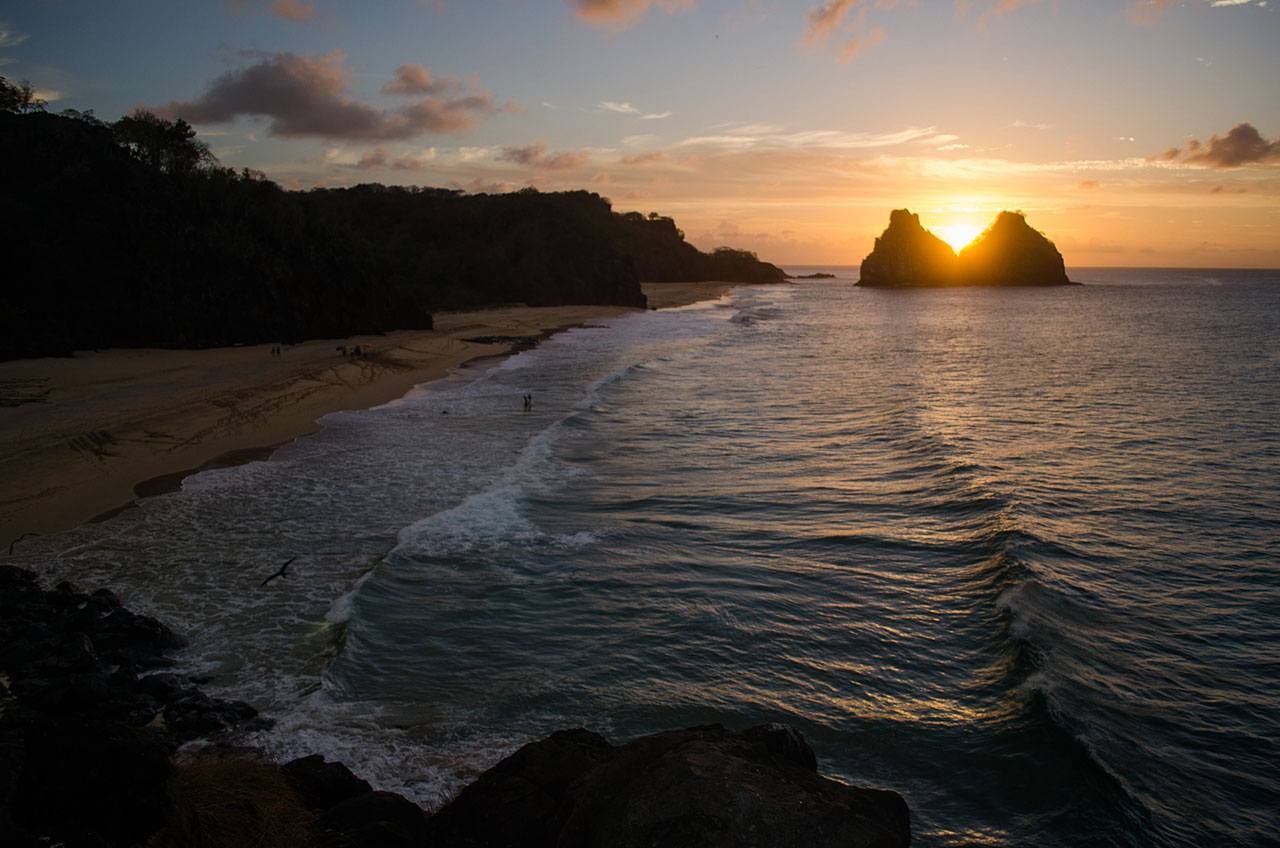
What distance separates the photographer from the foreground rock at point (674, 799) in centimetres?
472

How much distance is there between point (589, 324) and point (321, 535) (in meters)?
60.5

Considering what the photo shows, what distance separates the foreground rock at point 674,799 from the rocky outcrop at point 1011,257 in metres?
201

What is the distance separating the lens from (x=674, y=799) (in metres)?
4.89

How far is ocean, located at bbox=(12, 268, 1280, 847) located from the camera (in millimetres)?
8172

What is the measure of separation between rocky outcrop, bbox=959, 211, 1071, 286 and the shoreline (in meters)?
175

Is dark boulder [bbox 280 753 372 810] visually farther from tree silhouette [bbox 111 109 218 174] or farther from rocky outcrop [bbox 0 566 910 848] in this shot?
tree silhouette [bbox 111 109 218 174]

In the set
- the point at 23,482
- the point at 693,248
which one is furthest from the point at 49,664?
the point at 693,248

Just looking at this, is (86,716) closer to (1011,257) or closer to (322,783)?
(322,783)

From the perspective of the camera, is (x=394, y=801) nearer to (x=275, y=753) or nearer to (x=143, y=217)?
(x=275, y=753)

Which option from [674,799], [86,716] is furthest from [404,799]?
[674,799]

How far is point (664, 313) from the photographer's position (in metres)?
92.0

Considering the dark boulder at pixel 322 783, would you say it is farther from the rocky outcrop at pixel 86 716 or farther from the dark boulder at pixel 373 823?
the rocky outcrop at pixel 86 716

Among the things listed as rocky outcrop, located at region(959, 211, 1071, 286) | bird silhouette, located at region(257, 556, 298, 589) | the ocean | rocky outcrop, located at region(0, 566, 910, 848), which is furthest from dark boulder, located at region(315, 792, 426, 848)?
rocky outcrop, located at region(959, 211, 1071, 286)

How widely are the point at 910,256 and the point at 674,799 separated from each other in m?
192
